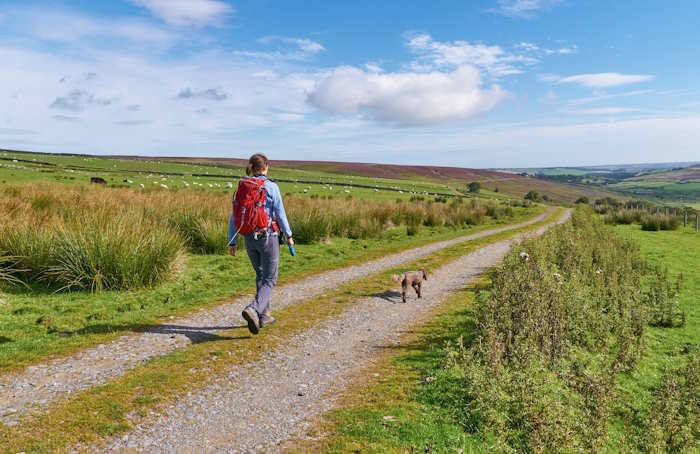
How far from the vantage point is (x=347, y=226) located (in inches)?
894

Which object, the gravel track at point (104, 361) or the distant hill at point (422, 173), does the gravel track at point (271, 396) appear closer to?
the gravel track at point (104, 361)

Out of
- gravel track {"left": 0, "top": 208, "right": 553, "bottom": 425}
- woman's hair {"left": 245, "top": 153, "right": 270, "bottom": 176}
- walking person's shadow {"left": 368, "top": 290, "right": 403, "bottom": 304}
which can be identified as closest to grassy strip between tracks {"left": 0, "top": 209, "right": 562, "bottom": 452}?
gravel track {"left": 0, "top": 208, "right": 553, "bottom": 425}

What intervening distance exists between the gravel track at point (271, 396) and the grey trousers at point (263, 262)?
87 centimetres

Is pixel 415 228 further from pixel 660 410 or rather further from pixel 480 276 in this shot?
pixel 660 410

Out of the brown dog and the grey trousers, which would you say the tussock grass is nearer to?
the grey trousers

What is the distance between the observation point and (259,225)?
22.4 feet

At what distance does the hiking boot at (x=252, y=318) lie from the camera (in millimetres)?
6879

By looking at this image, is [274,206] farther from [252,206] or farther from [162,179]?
[162,179]

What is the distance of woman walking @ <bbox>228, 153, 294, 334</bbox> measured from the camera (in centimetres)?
681

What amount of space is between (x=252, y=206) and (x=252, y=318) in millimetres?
1805

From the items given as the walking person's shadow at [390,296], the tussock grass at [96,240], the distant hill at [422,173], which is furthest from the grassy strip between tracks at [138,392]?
the distant hill at [422,173]

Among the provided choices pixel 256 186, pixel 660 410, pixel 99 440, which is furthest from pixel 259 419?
pixel 660 410

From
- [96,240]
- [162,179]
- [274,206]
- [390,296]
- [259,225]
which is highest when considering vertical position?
[162,179]

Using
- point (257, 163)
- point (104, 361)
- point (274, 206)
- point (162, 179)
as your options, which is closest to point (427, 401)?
point (274, 206)
